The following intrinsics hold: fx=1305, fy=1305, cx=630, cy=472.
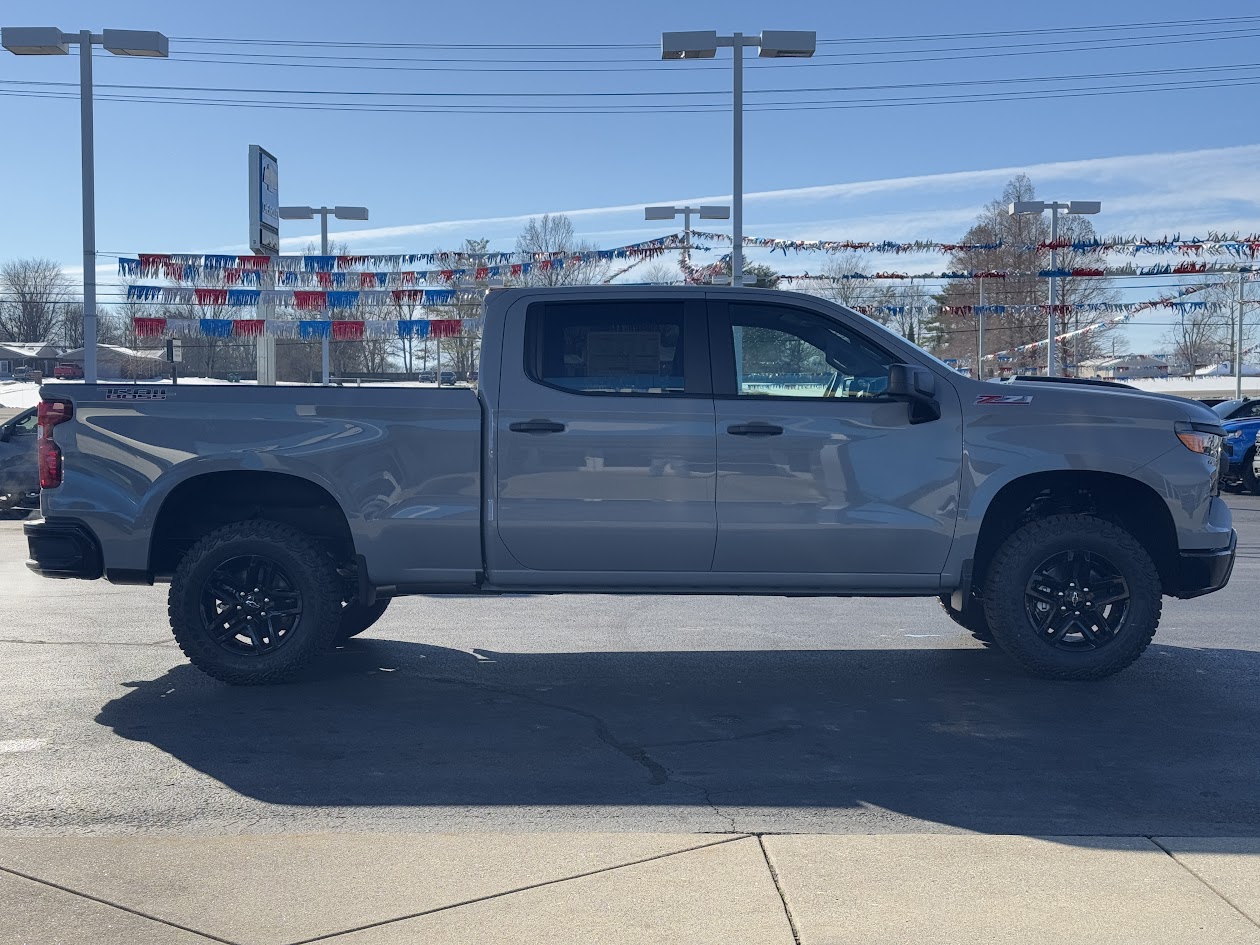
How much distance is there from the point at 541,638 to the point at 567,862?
13.6 ft

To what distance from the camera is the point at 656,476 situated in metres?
6.68

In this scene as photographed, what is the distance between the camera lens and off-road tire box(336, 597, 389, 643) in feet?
26.4

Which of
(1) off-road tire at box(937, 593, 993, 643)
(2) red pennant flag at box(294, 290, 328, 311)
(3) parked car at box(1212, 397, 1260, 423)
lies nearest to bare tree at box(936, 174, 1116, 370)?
(3) parked car at box(1212, 397, 1260, 423)

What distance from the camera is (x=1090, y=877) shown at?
4117 millimetres

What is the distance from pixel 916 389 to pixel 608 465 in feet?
5.25

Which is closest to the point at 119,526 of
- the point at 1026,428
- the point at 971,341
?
the point at 1026,428

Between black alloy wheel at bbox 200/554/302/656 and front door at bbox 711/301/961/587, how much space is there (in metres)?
2.30

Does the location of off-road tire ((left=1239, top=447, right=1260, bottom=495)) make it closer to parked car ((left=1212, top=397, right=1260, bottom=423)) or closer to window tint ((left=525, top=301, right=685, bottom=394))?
parked car ((left=1212, top=397, right=1260, bottom=423))

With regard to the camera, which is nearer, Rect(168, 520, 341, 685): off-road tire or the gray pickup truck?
the gray pickup truck

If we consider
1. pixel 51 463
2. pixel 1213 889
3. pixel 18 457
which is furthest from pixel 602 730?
pixel 18 457

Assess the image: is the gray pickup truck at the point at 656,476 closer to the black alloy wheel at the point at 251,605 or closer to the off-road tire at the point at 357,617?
the black alloy wheel at the point at 251,605

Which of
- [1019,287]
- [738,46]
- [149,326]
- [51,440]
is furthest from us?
[1019,287]

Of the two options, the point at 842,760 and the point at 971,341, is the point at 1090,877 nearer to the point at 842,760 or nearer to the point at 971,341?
the point at 842,760

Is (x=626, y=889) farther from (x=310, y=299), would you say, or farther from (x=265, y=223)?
(x=265, y=223)
